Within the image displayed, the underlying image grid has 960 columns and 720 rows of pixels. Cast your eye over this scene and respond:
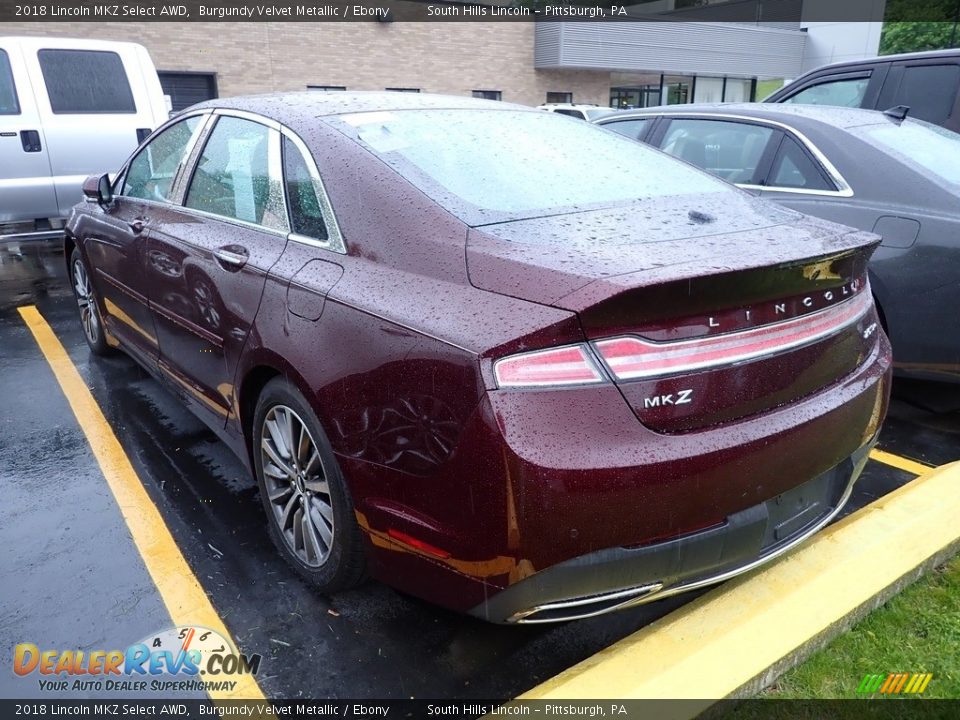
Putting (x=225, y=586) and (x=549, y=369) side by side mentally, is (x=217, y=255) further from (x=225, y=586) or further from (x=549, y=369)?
(x=549, y=369)

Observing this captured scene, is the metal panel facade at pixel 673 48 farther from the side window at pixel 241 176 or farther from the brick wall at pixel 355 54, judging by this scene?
the side window at pixel 241 176

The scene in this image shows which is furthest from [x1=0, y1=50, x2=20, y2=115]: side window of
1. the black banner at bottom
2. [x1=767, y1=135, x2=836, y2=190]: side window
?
[x1=767, y1=135, x2=836, y2=190]: side window

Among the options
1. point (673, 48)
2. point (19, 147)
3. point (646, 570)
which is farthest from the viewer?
point (673, 48)

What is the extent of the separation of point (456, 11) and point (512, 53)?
7.58 feet

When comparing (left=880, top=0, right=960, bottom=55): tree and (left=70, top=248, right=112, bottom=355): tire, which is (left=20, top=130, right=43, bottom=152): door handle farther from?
(left=880, top=0, right=960, bottom=55): tree

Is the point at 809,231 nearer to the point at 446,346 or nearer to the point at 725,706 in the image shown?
the point at 446,346

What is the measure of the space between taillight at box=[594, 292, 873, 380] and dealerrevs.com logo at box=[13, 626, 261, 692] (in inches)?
58.0

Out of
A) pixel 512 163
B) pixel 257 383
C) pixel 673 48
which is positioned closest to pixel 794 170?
pixel 512 163

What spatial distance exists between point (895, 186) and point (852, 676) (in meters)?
2.55

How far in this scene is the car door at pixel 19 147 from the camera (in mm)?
7145

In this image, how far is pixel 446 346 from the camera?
1842mm

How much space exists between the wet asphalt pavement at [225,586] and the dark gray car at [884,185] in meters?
0.66

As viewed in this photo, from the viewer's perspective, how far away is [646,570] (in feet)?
6.13

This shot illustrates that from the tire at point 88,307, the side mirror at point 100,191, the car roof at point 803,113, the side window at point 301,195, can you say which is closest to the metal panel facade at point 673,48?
the car roof at point 803,113
